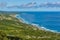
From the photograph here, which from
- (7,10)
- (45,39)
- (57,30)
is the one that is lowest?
(45,39)

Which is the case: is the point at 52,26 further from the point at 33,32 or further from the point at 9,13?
the point at 9,13

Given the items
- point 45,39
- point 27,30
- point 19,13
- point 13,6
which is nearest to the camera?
Answer: point 45,39

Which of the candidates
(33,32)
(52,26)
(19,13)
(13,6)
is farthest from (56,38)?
(19,13)

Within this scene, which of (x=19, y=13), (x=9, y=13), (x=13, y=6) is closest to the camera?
(x=13, y=6)

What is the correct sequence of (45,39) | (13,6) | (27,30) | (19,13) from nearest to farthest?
(45,39), (27,30), (13,6), (19,13)

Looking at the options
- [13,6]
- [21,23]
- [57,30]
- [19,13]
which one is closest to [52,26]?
[57,30]

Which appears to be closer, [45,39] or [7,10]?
[45,39]

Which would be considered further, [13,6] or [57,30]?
[13,6]

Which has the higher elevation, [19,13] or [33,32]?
[19,13]

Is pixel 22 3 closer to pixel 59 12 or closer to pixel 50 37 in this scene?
pixel 59 12
